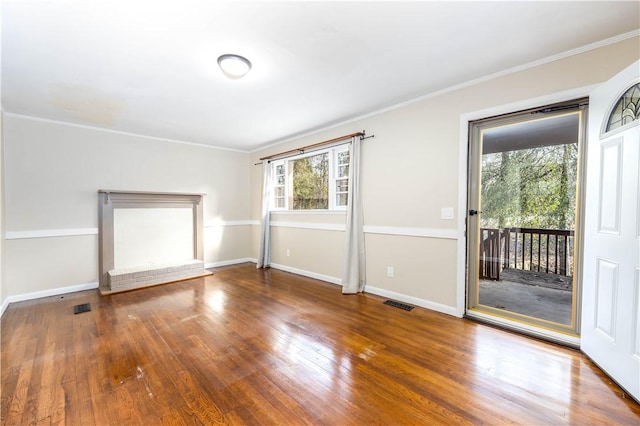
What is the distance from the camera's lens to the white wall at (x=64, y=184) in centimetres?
353

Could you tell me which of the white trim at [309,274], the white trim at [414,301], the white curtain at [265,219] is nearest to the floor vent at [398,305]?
the white trim at [414,301]

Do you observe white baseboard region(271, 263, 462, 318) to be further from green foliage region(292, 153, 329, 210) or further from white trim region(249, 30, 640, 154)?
white trim region(249, 30, 640, 154)

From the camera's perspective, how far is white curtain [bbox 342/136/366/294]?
3746 millimetres

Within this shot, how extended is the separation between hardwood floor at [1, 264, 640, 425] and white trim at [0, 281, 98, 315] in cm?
52

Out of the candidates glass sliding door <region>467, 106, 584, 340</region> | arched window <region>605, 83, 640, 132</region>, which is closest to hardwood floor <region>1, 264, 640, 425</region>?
glass sliding door <region>467, 106, 584, 340</region>

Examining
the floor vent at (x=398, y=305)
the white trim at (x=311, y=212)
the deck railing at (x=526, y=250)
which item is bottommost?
the floor vent at (x=398, y=305)

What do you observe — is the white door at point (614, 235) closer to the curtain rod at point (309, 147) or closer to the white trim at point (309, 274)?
the curtain rod at point (309, 147)

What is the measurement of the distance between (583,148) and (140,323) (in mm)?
4526

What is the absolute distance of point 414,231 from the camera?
323 cm

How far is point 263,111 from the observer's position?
3.53 m

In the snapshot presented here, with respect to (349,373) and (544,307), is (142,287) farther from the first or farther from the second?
(544,307)

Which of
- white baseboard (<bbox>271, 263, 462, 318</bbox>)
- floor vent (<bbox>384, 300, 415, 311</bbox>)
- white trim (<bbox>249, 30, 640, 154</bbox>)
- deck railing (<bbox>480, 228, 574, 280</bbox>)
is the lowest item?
floor vent (<bbox>384, 300, 415, 311</bbox>)

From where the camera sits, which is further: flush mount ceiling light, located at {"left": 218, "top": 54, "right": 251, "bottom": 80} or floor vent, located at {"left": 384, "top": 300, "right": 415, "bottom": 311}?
floor vent, located at {"left": 384, "top": 300, "right": 415, "bottom": 311}

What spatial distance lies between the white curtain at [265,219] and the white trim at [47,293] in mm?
2631
